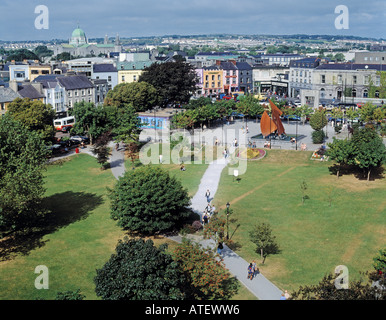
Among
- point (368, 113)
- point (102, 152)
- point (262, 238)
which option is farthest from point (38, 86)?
point (262, 238)

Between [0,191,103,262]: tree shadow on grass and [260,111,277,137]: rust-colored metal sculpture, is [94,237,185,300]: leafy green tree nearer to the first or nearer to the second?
[0,191,103,262]: tree shadow on grass

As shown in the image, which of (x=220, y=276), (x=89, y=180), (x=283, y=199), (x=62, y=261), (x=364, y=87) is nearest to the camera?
(x=220, y=276)

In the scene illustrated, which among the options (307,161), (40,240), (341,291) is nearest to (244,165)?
(307,161)

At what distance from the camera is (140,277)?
25.2 meters

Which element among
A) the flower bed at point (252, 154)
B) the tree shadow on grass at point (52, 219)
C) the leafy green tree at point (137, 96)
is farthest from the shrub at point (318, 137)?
the leafy green tree at point (137, 96)

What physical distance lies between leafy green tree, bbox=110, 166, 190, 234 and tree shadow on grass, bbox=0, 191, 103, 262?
20.3ft

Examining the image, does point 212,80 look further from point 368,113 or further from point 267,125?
point 267,125

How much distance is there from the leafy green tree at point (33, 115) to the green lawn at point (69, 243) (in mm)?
10939

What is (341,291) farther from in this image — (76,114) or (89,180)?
(76,114)

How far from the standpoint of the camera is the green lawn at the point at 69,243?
1211 inches

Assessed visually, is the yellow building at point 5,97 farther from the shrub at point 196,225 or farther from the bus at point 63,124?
the shrub at point 196,225

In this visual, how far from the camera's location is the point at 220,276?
27.7m
